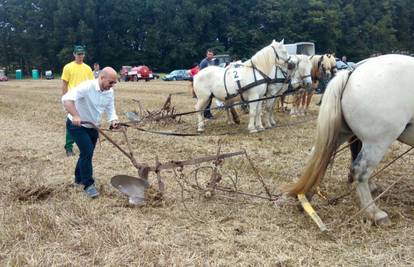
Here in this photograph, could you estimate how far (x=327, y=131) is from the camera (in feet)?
13.4

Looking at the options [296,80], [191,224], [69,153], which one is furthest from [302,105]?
[191,224]

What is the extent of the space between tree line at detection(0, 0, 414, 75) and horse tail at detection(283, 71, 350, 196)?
181ft

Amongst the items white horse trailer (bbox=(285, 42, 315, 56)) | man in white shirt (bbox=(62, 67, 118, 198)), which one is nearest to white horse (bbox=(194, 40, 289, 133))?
man in white shirt (bbox=(62, 67, 118, 198))

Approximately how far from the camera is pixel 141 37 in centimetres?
6241

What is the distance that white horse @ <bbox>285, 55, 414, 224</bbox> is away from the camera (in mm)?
3840

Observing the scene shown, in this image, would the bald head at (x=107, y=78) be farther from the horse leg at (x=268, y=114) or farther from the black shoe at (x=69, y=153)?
the horse leg at (x=268, y=114)

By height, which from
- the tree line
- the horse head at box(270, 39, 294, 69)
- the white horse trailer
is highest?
the tree line

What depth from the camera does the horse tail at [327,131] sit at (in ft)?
13.3

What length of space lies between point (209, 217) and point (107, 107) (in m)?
1.87

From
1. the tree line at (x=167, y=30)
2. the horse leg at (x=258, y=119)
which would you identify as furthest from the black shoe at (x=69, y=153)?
the tree line at (x=167, y=30)

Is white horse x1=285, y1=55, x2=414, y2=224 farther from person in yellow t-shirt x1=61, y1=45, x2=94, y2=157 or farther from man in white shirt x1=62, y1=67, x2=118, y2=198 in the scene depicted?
person in yellow t-shirt x1=61, y1=45, x2=94, y2=157

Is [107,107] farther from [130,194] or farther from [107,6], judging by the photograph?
[107,6]

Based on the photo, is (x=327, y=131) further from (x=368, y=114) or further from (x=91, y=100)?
(x=91, y=100)

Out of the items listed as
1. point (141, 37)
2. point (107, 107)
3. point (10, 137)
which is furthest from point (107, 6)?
point (107, 107)
